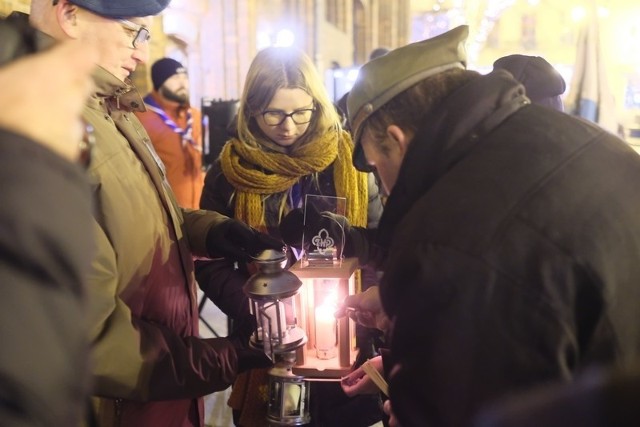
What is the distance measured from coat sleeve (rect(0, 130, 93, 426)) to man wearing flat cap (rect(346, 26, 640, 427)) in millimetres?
582

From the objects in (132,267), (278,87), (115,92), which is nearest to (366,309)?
(132,267)

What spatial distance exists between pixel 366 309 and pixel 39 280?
104 cm

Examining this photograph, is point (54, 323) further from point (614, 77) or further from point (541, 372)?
point (614, 77)

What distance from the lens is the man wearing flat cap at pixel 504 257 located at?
37.9 inches

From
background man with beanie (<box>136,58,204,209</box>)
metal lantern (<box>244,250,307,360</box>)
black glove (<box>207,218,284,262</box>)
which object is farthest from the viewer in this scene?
background man with beanie (<box>136,58,204,209</box>)

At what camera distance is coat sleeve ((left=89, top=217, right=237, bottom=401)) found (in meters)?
1.23

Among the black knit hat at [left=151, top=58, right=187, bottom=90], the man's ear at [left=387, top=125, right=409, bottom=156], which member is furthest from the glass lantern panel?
the black knit hat at [left=151, top=58, right=187, bottom=90]

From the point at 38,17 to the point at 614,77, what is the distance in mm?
18210

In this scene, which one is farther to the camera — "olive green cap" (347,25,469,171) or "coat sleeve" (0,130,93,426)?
"olive green cap" (347,25,469,171)

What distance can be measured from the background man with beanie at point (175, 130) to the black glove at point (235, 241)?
A: 2741 millimetres

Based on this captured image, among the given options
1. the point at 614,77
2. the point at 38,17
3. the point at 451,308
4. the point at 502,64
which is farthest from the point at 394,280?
the point at 614,77

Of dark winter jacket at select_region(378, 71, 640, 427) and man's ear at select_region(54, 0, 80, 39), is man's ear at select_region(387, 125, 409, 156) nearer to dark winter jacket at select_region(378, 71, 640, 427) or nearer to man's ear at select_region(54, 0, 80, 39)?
dark winter jacket at select_region(378, 71, 640, 427)

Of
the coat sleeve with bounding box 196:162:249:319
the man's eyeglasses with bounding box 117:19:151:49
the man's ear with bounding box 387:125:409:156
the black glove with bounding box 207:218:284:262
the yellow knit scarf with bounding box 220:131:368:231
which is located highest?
the man's eyeglasses with bounding box 117:19:151:49

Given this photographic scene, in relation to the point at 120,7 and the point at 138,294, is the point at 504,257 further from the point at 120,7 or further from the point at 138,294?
the point at 120,7
